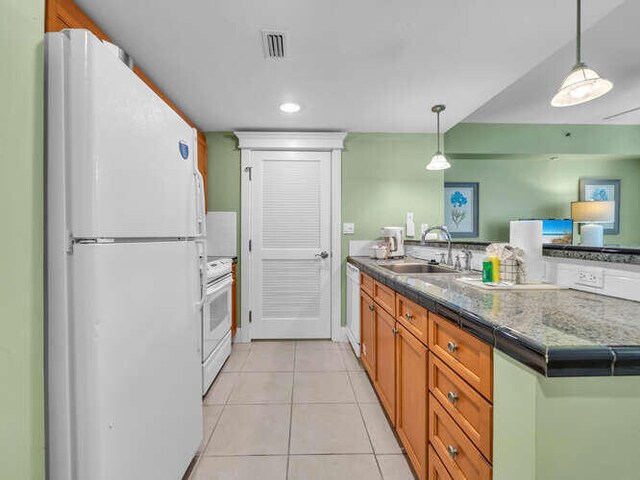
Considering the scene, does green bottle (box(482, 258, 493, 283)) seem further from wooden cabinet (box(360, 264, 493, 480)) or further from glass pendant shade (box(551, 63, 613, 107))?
glass pendant shade (box(551, 63, 613, 107))

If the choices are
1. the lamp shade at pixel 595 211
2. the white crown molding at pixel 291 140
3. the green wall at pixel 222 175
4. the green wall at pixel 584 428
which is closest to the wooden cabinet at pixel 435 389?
the green wall at pixel 584 428

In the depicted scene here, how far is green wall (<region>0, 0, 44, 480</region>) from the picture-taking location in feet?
2.46

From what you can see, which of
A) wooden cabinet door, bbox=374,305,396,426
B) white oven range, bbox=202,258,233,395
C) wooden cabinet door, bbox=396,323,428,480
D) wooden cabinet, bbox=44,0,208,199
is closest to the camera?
wooden cabinet door, bbox=396,323,428,480

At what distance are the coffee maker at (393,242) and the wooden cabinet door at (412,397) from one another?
1.45 m

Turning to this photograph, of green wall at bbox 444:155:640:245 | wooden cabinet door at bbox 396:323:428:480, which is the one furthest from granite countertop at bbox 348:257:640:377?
green wall at bbox 444:155:640:245

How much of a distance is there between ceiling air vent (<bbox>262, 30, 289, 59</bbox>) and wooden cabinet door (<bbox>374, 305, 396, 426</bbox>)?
5.57 feet

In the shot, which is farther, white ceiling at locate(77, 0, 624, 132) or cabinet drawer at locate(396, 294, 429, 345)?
white ceiling at locate(77, 0, 624, 132)

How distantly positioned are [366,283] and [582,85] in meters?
1.70

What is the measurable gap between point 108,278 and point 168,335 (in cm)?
43

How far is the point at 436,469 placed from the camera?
1118mm

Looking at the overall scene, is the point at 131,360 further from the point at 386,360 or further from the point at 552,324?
the point at 386,360

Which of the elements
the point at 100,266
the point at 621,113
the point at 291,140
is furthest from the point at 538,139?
the point at 100,266

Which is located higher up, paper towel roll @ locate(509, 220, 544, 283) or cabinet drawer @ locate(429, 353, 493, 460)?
paper towel roll @ locate(509, 220, 544, 283)

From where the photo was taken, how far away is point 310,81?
2.22 metres
